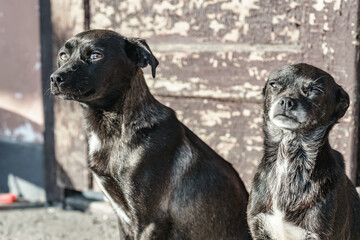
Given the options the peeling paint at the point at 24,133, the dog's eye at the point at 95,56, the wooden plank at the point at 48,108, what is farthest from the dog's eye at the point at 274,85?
the peeling paint at the point at 24,133

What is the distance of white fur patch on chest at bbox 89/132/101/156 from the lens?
276cm

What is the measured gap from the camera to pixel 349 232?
251 cm

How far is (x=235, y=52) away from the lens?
344cm

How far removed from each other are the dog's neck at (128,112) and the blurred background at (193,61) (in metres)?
0.54

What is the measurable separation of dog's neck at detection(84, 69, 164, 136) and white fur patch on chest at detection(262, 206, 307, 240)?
2.45ft

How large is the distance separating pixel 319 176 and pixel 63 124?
2.39 metres

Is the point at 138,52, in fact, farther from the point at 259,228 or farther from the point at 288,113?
the point at 259,228

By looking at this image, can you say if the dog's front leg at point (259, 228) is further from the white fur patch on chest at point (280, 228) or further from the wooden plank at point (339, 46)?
the wooden plank at point (339, 46)

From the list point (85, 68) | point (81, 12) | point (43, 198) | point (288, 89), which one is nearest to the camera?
point (288, 89)

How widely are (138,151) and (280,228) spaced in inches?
30.4

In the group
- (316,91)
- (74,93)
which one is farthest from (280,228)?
(74,93)

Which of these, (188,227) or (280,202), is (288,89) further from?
(188,227)

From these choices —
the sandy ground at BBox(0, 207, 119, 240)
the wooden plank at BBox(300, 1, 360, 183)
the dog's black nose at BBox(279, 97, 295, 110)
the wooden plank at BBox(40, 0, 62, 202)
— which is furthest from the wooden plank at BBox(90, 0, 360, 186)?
the sandy ground at BBox(0, 207, 119, 240)

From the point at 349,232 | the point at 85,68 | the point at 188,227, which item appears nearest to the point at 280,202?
the point at 349,232
